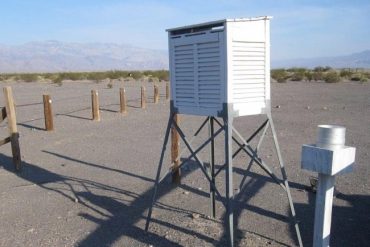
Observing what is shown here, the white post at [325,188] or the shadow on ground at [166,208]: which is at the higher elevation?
the white post at [325,188]

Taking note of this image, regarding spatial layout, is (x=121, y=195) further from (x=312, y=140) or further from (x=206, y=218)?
(x=312, y=140)

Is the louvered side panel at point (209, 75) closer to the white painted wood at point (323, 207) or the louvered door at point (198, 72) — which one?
the louvered door at point (198, 72)

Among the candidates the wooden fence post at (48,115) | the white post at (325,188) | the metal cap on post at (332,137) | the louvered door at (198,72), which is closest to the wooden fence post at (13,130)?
the louvered door at (198,72)

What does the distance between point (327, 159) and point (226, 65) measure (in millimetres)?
1537

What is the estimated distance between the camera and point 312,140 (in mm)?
11523

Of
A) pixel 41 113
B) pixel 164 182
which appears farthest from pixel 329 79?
pixel 164 182

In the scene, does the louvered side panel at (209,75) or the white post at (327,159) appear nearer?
the white post at (327,159)

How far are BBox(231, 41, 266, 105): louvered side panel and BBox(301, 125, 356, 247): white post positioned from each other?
1257 mm

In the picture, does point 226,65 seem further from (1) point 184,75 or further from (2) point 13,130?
(2) point 13,130

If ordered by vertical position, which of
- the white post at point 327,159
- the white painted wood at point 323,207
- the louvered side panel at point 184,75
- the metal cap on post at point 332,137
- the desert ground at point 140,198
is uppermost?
the louvered side panel at point 184,75

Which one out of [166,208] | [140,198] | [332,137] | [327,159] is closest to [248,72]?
[332,137]

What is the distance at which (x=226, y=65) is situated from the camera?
4.51 metres

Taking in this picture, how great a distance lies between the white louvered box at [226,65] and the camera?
453 cm

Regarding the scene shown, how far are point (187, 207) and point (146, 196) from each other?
35.0 inches
